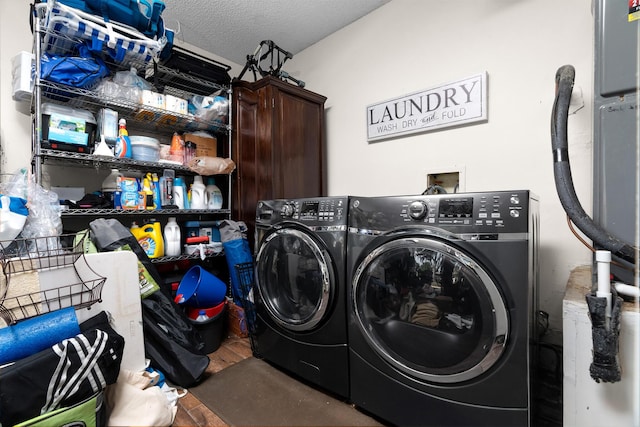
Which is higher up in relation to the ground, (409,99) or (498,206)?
(409,99)

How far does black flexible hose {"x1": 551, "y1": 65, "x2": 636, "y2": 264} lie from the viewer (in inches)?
29.8

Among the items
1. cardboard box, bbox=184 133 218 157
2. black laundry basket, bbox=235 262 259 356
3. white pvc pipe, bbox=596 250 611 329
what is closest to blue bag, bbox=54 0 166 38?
cardboard box, bbox=184 133 218 157

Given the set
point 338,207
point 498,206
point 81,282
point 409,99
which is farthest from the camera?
point 409,99

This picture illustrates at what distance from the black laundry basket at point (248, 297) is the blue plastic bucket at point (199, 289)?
0.46 ft

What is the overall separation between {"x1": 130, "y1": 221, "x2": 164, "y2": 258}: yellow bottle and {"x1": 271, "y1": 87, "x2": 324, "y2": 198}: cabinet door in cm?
83

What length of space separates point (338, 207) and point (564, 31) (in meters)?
1.43

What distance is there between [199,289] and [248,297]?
309 millimetres

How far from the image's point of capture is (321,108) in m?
2.26

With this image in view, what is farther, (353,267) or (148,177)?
(148,177)

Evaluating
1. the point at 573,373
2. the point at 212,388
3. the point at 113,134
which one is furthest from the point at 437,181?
the point at 113,134

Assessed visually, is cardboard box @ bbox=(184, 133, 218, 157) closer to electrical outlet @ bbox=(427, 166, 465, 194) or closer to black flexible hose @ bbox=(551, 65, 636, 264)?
electrical outlet @ bbox=(427, 166, 465, 194)

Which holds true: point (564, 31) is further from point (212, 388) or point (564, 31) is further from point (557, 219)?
point (212, 388)

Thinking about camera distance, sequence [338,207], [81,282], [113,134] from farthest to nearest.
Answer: [113,134] → [338,207] → [81,282]

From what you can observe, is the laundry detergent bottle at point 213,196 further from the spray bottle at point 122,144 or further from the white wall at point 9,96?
the white wall at point 9,96
